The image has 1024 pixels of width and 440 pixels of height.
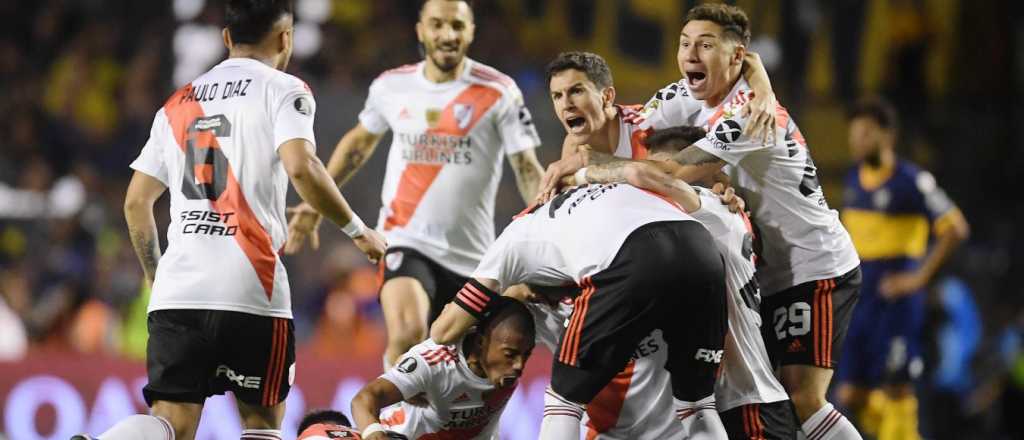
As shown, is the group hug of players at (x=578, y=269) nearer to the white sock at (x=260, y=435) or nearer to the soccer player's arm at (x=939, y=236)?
the white sock at (x=260, y=435)

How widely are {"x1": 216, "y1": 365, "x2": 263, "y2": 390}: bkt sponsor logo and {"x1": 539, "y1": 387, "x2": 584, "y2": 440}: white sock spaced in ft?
3.74

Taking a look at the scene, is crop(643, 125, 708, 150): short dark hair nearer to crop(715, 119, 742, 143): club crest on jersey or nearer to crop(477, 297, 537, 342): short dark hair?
crop(715, 119, 742, 143): club crest on jersey

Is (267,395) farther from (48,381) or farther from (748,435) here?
(48,381)

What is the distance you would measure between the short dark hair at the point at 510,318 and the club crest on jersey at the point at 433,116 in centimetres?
180

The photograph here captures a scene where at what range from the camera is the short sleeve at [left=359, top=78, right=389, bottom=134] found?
741 centimetres

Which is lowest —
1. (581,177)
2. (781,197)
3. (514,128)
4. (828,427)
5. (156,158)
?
(828,427)

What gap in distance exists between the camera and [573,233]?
5402 mm

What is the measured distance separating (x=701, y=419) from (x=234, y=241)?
6.44ft

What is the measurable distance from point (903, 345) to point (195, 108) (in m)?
5.56

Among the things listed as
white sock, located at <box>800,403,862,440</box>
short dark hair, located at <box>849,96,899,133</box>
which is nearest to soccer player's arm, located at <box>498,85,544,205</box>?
white sock, located at <box>800,403,862,440</box>

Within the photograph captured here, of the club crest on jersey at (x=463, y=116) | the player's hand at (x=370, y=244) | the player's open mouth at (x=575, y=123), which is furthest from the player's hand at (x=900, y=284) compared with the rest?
the player's hand at (x=370, y=244)

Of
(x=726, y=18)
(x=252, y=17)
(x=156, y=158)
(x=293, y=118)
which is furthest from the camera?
(x=726, y=18)

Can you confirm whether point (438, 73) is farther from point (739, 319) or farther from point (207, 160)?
point (739, 319)

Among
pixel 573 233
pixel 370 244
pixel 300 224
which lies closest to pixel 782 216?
pixel 573 233
